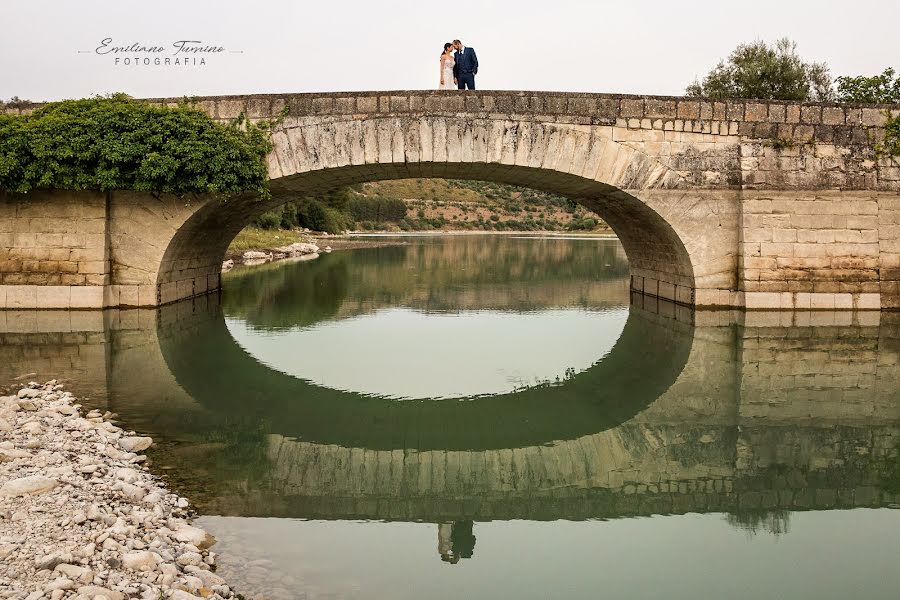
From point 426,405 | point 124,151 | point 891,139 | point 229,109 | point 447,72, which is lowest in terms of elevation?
point 426,405

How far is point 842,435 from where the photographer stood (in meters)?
6.57

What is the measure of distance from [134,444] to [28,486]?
136 centimetres

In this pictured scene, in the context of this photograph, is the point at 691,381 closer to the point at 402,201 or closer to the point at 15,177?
the point at 15,177

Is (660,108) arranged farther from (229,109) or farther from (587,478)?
(587,478)

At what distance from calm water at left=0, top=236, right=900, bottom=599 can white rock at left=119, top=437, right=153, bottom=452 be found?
Answer: 158 mm

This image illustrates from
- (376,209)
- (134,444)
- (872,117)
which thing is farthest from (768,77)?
(376,209)

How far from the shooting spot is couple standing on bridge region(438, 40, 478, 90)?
12945mm

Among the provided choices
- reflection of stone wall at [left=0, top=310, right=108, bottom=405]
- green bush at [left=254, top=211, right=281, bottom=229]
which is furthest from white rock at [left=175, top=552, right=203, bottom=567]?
green bush at [left=254, top=211, right=281, bottom=229]

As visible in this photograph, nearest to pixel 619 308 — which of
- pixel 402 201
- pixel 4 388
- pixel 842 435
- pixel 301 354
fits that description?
pixel 301 354

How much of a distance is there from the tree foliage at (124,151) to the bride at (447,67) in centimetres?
359

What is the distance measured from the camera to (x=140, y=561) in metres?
3.44

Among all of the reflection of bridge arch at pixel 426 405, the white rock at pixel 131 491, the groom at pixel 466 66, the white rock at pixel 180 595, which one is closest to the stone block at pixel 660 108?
the groom at pixel 466 66

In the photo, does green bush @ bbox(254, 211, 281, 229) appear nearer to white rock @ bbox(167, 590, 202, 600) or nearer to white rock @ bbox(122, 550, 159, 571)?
white rock @ bbox(122, 550, 159, 571)

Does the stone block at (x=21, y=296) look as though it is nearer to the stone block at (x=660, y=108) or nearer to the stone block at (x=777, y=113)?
the stone block at (x=660, y=108)
